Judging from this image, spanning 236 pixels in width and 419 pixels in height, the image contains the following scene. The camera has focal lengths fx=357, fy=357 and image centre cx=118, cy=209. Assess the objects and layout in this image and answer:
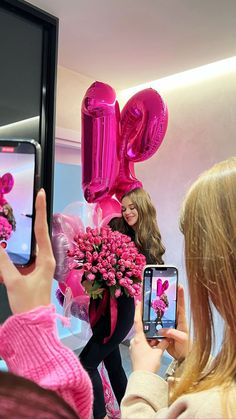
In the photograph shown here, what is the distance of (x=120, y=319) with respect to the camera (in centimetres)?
147

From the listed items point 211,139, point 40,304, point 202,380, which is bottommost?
point 202,380

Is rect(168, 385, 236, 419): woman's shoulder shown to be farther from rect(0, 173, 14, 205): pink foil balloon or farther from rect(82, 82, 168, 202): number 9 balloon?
rect(82, 82, 168, 202): number 9 balloon

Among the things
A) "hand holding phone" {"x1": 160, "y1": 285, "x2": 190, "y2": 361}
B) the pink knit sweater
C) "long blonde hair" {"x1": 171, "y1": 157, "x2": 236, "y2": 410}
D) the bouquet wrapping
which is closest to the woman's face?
the bouquet wrapping

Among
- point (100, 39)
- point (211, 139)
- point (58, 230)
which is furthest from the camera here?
point (211, 139)

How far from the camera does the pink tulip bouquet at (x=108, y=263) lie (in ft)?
4.45

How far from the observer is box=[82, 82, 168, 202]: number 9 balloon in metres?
1.60

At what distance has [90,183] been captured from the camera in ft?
5.41

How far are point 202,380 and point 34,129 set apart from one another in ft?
4.66

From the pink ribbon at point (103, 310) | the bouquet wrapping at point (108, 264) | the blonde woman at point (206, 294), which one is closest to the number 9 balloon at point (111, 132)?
the bouquet wrapping at point (108, 264)

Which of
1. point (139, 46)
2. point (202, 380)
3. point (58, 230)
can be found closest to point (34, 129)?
point (58, 230)

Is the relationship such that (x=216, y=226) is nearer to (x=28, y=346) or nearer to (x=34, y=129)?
(x=28, y=346)

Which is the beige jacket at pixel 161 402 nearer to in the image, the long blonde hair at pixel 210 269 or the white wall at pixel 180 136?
the long blonde hair at pixel 210 269

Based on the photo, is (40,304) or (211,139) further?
(211,139)

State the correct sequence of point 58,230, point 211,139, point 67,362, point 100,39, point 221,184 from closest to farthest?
point 67,362, point 221,184, point 58,230, point 100,39, point 211,139
